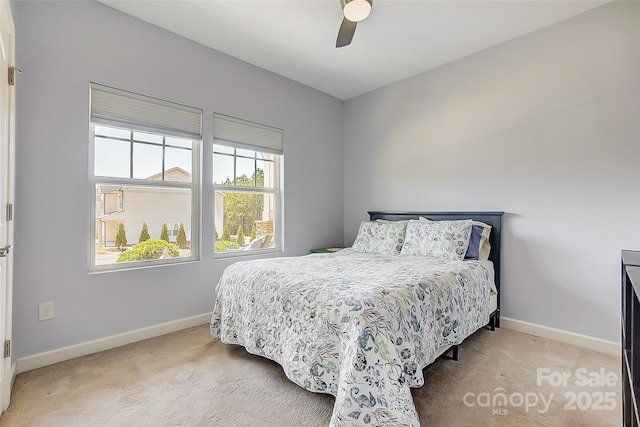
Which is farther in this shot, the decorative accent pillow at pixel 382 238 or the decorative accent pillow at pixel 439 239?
the decorative accent pillow at pixel 382 238

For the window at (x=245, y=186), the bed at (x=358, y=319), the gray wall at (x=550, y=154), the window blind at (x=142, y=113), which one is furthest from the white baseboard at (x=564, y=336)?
the window blind at (x=142, y=113)

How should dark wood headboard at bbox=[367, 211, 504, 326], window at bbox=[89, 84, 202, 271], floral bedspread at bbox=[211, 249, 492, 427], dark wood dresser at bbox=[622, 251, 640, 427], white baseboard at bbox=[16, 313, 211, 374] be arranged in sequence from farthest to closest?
dark wood headboard at bbox=[367, 211, 504, 326], window at bbox=[89, 84, 202, 271], white baseboard at bbox=[16, 313, 211, 374], floral bedspread at bbox=[211, 249, 492, 427], dark wood dresser at bbox=[622, 251, 640, 427]

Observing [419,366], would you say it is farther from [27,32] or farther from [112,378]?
[27,32]

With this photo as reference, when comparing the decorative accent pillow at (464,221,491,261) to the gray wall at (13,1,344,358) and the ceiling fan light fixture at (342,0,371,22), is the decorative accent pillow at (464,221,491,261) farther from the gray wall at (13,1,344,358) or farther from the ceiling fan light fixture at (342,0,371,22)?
the gray wall at (13,1,344,358)

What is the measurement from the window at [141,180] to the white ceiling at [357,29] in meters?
0.73

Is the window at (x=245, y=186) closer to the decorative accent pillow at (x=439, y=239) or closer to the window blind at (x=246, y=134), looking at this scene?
the window blind at (x=246, y=134)

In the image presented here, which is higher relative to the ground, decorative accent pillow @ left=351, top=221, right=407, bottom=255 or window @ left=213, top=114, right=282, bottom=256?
window @ left=213, top=114, right=282, bottom=256

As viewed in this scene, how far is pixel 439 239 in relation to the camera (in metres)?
2.87

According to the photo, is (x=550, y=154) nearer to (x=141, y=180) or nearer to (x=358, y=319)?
(x=358, y=319)

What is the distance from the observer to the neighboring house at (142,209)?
254 cm

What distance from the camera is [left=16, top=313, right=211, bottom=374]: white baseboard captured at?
2.11 meters

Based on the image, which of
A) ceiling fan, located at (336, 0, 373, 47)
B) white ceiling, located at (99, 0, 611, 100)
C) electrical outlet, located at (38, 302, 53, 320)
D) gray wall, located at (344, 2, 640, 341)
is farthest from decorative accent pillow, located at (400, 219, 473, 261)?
electrical outlet, located at (38, 302, 53, 320)

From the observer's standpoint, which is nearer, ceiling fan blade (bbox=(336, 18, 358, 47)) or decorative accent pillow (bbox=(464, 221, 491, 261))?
ceiling fan blade (bbox=(336, 18, 358, 47))

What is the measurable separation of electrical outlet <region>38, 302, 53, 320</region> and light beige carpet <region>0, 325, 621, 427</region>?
0.35 metres
